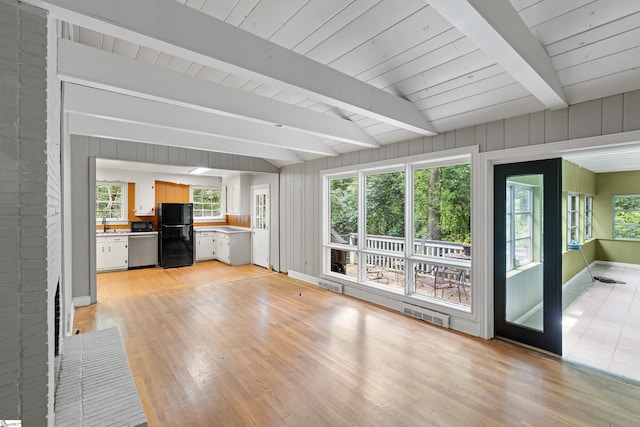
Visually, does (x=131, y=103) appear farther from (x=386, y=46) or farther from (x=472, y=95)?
(x=472, y=95)

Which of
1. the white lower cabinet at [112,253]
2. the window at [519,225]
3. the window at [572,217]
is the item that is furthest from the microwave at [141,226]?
the window at [572,217]

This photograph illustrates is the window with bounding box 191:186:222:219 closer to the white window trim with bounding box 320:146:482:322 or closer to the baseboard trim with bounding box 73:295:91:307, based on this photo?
the baseboard trim with bounding box 73:295:91:307

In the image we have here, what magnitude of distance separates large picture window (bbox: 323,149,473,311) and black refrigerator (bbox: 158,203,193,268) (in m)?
3.87

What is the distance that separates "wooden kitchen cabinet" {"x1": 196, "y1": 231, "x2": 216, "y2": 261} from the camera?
806 cm

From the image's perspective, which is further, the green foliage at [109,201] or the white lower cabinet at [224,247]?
the white lower cabinet at [224,247]

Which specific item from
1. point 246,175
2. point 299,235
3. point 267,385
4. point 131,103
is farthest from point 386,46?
point 246,175

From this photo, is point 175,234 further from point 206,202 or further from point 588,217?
point 588,217

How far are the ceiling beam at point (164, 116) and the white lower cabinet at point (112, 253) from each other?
4715 millimetres

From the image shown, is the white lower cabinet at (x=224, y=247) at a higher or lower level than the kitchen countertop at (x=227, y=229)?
lower

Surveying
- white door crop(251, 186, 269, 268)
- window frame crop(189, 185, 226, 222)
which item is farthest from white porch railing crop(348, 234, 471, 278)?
window frame crop(189, 185, 226, 222)

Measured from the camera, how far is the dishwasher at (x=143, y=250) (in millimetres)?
7031

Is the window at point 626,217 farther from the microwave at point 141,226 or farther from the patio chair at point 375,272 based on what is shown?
the microwave at point 141,226

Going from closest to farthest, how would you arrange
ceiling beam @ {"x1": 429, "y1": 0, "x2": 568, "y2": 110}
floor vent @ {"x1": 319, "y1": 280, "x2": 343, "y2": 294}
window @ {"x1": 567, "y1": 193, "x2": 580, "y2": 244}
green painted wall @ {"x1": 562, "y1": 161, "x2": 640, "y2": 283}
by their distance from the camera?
1. ceiling beam @ {"x1": 429, "y1": 0, "x2": 568, "y2": 110}
2. floor vent @ {"x1": 319, "y1": 280, "x2": 343, "y2": 294}
3. window @ {"x1": 567, "y1": 193, "x2": 580, "y2": 244}
4. green painted wall @ {"x1": 562, "y1": 161, "x2": 640, "y2": 283}

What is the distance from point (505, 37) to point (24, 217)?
2458 mm
